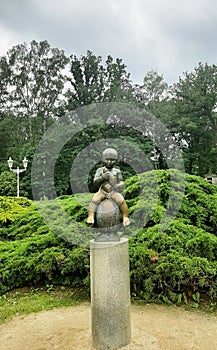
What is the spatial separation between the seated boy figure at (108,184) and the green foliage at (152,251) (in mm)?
1338

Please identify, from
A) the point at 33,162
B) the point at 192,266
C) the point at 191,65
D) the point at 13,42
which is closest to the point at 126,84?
the point at 191,65

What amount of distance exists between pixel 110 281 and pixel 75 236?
212cm

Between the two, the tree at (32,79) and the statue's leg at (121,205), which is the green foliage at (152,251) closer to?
the statue's leg at (121,205)

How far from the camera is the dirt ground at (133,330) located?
10.4 feet

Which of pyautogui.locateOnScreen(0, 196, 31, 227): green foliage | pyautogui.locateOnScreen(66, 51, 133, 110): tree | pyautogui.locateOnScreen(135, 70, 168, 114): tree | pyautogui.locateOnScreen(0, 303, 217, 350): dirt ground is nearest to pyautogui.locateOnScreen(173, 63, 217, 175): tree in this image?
pyautogui.locateOnScreen(135, 70, 168, 114): tree

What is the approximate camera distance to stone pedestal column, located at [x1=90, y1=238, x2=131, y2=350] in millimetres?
2998

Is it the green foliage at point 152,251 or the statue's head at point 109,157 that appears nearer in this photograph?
the statue's head at point 109,157

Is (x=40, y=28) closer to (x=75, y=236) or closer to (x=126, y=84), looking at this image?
(x=75, y=236)

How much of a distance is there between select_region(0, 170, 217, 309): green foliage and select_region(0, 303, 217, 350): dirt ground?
351 millimetres

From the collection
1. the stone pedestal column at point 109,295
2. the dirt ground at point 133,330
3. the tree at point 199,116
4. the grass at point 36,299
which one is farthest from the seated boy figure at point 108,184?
the tree at point 199,116

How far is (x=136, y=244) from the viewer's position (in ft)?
15.1

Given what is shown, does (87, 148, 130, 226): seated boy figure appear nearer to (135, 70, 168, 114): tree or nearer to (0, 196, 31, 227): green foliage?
(0, 196, 31, 227): green foliage

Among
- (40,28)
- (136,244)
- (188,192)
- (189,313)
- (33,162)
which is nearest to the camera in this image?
(189,313)

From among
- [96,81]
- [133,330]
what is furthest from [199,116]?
[133,330]
